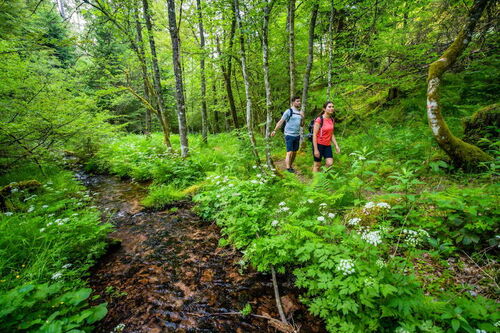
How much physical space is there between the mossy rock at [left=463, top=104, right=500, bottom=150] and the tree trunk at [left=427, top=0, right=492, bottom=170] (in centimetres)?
43

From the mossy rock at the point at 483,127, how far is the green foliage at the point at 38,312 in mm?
7487

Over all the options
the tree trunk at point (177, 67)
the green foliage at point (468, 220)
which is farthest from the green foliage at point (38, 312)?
the tree trunk at point (177, 67)

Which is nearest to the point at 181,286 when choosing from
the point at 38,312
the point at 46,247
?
the point at 38,312

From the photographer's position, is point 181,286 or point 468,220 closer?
point 468,220

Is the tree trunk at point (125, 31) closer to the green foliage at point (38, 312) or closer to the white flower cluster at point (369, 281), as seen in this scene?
the green foliage at point (38, 312)

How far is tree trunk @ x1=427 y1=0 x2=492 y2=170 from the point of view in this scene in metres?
4.12

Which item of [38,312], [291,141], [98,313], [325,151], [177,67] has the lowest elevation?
[98,313]

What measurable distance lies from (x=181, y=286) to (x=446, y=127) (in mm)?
6143

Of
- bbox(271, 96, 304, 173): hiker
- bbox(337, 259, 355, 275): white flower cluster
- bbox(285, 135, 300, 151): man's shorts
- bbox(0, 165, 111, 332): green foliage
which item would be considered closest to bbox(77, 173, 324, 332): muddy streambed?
bbox(0, 165, 111, 332): green foliage

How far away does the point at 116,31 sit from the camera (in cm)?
756

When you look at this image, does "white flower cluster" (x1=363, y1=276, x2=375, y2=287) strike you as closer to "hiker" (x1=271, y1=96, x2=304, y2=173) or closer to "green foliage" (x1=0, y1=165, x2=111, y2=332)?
"green foliage" (x1=0, y1=165, x2=111, y2=332)

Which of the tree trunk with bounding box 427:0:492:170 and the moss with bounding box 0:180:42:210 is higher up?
the tree trunk with bounding box 427:0:492:170

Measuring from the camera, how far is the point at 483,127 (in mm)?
4504

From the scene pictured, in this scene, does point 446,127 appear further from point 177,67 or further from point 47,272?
point 177,67
